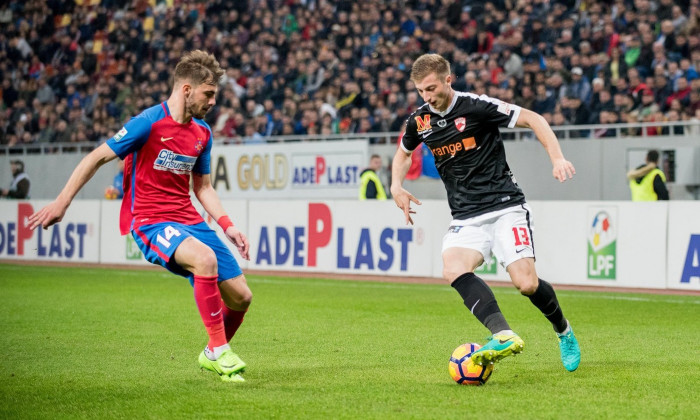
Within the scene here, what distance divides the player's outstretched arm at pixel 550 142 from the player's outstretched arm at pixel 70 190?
9.08ft

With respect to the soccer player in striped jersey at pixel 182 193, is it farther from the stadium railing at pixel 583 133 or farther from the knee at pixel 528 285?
the stadium railing at pixel 583 133

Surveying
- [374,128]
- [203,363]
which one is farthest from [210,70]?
[374,128]

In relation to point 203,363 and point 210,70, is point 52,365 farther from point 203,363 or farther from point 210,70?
point 210,70

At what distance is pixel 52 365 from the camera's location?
25.1 feet

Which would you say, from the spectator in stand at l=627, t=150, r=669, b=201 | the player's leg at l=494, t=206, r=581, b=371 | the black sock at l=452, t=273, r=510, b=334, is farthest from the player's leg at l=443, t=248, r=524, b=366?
the spectator in stand at l=627, t=150, r=669, b=201

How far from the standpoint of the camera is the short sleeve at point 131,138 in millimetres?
6715

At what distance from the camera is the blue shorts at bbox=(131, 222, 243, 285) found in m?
6.78

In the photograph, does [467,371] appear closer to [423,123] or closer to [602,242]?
[423,123]

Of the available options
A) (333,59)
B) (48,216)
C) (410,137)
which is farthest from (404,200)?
(333,59)

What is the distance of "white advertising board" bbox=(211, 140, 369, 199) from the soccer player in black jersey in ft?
38.8

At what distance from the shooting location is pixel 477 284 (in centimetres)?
697

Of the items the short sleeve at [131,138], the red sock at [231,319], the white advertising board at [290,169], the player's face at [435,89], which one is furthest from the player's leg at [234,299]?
the white advertising board at [290,169]

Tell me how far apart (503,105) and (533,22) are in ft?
45.2

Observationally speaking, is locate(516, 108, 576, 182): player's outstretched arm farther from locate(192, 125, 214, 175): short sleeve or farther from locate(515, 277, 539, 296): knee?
locate(192, 125, 214, 175): short sleeve
